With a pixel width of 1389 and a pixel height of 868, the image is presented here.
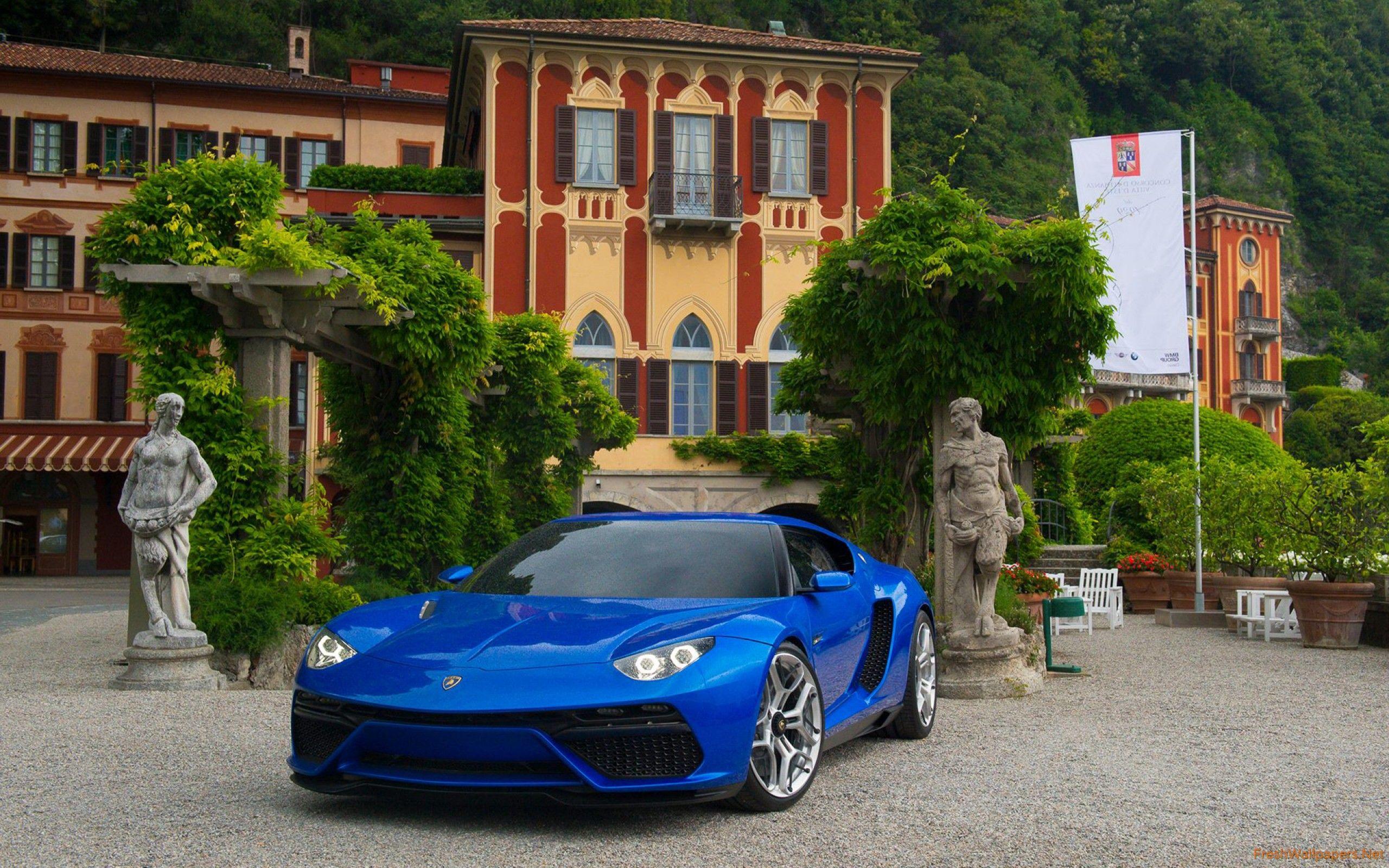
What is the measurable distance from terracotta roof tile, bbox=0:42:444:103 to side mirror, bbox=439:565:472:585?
119 feet

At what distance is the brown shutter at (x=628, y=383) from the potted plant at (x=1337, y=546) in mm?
17744

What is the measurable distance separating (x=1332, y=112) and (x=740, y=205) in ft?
276

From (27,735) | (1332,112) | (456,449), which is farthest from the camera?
(1332,112)

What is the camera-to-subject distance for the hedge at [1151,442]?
30266mm

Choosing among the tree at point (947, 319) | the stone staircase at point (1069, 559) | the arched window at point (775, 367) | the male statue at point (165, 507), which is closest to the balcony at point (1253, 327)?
the arched window at point (775, 367)

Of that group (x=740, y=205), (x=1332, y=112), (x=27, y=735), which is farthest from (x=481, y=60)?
(x=1332, y=112)

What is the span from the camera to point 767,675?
5520mm

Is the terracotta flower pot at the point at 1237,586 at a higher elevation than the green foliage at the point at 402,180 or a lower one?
lower

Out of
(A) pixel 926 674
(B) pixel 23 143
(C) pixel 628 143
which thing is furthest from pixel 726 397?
(A) pixel 926 674

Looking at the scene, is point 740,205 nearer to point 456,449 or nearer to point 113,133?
point 456,449

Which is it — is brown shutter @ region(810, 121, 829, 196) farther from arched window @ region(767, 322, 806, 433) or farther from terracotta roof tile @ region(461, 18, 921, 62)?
arched window @ region(767, 322, 806, 433)

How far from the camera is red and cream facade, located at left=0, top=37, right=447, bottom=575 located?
3869cm

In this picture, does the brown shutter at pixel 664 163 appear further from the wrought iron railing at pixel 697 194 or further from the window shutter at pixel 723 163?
the window shutter at pixel 723 163

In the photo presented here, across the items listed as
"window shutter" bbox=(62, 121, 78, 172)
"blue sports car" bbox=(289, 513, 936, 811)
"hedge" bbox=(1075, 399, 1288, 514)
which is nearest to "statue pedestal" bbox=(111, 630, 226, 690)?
"blue sports car" bbox=(289, 513, 936, 811)
